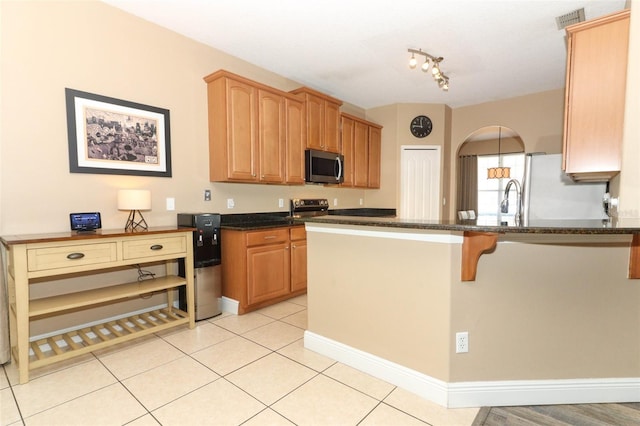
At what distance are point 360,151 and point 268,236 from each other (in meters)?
2.51

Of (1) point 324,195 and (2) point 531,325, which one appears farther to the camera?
(1) point 324,195

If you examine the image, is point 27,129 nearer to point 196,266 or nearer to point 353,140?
point 196,266

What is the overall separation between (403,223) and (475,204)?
7.32 meters

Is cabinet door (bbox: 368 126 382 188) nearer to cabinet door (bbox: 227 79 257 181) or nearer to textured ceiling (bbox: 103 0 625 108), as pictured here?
textured ceiling (bbox: 103 0 625 108)

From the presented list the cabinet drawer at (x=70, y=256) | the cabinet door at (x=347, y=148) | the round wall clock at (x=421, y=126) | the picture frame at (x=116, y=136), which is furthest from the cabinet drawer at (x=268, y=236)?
the round wall clock at (x=421, y=126)

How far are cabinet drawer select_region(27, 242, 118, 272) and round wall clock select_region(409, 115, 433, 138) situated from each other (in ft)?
15.5

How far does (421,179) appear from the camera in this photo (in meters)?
5.38

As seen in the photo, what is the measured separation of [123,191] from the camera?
2506 millimetres

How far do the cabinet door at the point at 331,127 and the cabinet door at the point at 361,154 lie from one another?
1.69ft

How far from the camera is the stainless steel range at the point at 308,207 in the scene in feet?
14.2

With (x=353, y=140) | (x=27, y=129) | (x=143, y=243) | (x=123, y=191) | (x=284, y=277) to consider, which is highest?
(x=353, y=140)

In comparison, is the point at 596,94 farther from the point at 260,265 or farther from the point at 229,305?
the point at 229,305

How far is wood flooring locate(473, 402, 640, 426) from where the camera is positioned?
5.18 ft

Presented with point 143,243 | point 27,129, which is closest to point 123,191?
point 143,243
